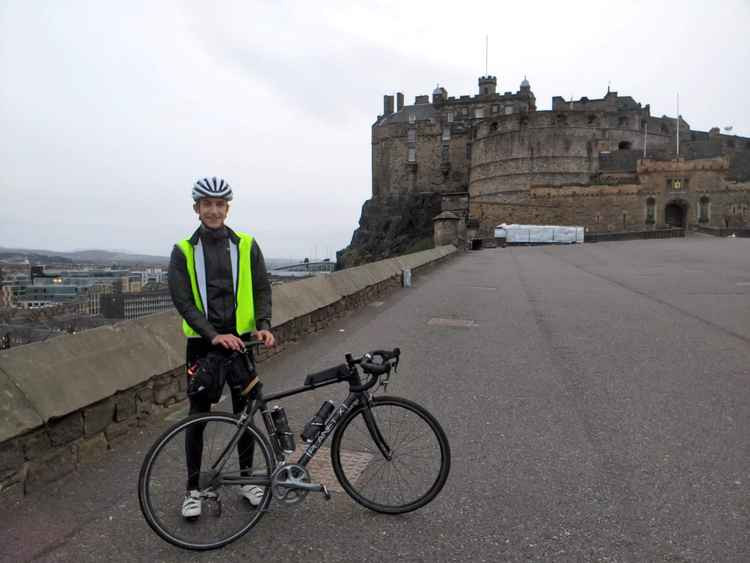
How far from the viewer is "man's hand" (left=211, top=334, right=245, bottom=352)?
3.33 metres

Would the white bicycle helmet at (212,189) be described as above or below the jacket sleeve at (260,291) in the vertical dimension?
above

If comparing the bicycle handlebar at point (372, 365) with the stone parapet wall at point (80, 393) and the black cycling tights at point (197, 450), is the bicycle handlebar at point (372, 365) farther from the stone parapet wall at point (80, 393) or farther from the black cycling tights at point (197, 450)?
the stone parapet wall at point (80, 393)

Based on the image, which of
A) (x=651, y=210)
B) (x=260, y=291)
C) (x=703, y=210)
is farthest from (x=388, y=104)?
(x=260, y=291)

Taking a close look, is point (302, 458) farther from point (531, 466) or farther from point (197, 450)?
point (531, 466)

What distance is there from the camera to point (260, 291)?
12.3ft

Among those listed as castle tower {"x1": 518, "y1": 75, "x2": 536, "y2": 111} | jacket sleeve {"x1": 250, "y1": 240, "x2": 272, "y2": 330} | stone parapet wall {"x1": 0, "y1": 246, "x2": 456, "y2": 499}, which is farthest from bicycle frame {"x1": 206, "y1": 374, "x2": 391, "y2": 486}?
castle tower {"x1": 518, "y1": 75, "x2": 536, "y2": 111}

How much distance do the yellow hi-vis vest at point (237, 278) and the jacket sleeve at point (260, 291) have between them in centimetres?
4

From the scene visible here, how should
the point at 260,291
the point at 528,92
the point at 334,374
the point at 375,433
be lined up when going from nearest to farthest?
the point at 334,374 → the point at 375,433 → the point at 260,291 → the point at 528,92

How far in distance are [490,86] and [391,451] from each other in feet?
298

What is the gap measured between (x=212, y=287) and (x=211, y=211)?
1.51 feet

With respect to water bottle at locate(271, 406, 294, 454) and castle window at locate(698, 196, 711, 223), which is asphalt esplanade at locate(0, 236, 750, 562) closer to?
water bottle at locate(271, 406, 294, 454)

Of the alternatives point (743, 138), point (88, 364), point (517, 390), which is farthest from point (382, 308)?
point (743, 138)

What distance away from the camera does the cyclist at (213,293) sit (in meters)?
3.37

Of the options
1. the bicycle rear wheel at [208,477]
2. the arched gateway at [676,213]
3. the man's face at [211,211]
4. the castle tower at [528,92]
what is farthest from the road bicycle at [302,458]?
the castle tower at [528,92]
